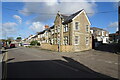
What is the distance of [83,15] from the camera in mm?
29359

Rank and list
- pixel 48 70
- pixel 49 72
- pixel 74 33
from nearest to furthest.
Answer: pixel 49 72 < pixel 48 70 < pixel 74 33

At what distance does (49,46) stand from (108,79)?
25.6m

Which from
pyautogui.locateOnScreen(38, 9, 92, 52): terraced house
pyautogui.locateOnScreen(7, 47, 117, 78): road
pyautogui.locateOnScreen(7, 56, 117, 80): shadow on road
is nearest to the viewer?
pyautogui.locateOnScreen(7, 56, 117, 80): shadow on road

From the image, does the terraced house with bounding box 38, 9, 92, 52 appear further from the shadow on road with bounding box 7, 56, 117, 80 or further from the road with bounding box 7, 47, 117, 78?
the shadow on road with bounding box 7, 56, 117, 80

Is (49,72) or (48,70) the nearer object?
(49,72)

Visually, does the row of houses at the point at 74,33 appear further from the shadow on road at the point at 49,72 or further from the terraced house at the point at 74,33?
the shadow on road at the point at 49,72

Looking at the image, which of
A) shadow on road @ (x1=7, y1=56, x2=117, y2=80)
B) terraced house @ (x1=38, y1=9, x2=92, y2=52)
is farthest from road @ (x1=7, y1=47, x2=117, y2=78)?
terraced house @ (x1=38, y1=9, x2=92, y2=52)

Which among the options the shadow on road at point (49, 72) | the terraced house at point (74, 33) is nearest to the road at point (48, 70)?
the shadow on road at point (49, 72)

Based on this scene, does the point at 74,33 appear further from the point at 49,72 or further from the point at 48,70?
the point at 49,72

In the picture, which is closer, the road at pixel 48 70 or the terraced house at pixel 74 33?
the road at pixel 48 70

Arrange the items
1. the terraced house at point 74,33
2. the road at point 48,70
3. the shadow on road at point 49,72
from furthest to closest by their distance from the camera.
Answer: the terraced house at point 74,33
the road at point 48,70
the shadow on road at point 49,72

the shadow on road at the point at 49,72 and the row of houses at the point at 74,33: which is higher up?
the row of houses at the point at 74,33

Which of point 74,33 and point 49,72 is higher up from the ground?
point 74,33

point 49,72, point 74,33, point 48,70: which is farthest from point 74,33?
point 49,72
